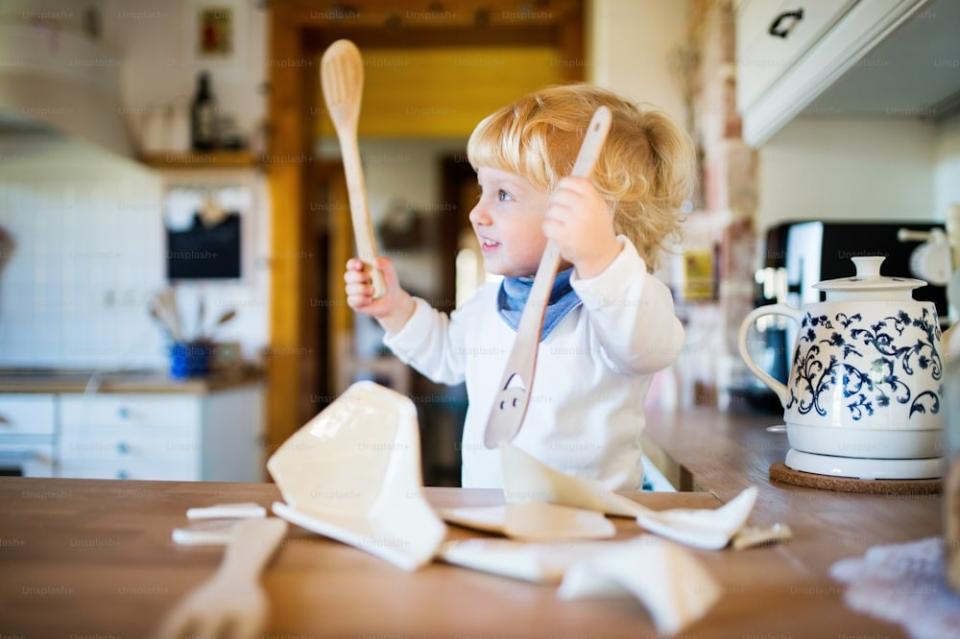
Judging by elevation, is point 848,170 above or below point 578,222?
above

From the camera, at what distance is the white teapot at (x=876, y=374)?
689mm

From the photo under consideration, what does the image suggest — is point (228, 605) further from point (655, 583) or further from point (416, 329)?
point (416, 329)

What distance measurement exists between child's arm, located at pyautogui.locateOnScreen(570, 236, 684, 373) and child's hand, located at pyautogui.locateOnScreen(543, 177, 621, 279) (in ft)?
0.09

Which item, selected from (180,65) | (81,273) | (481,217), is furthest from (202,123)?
(481,217)

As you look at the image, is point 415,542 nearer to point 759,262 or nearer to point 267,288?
point 759,262

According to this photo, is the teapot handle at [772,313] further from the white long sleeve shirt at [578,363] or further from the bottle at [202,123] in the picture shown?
the bottle at [202,123]

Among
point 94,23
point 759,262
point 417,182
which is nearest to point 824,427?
point 759,262

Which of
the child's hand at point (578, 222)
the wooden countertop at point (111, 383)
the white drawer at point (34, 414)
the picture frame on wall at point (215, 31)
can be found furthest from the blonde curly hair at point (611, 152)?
the picture frame on wall at point (215, 31)

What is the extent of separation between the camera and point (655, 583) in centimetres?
36

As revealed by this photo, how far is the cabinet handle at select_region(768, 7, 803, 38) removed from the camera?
124 cm

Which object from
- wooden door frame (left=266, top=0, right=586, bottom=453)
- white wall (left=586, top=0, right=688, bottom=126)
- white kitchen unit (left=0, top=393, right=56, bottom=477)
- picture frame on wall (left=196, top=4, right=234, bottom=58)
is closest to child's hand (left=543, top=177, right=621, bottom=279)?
white wall (left=586, top=0, right=688, bottom=126)

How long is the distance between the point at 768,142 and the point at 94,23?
2399 millimetres

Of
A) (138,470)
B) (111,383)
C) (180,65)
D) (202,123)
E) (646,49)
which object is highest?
(180,65)

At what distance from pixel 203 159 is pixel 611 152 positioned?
2182mm
